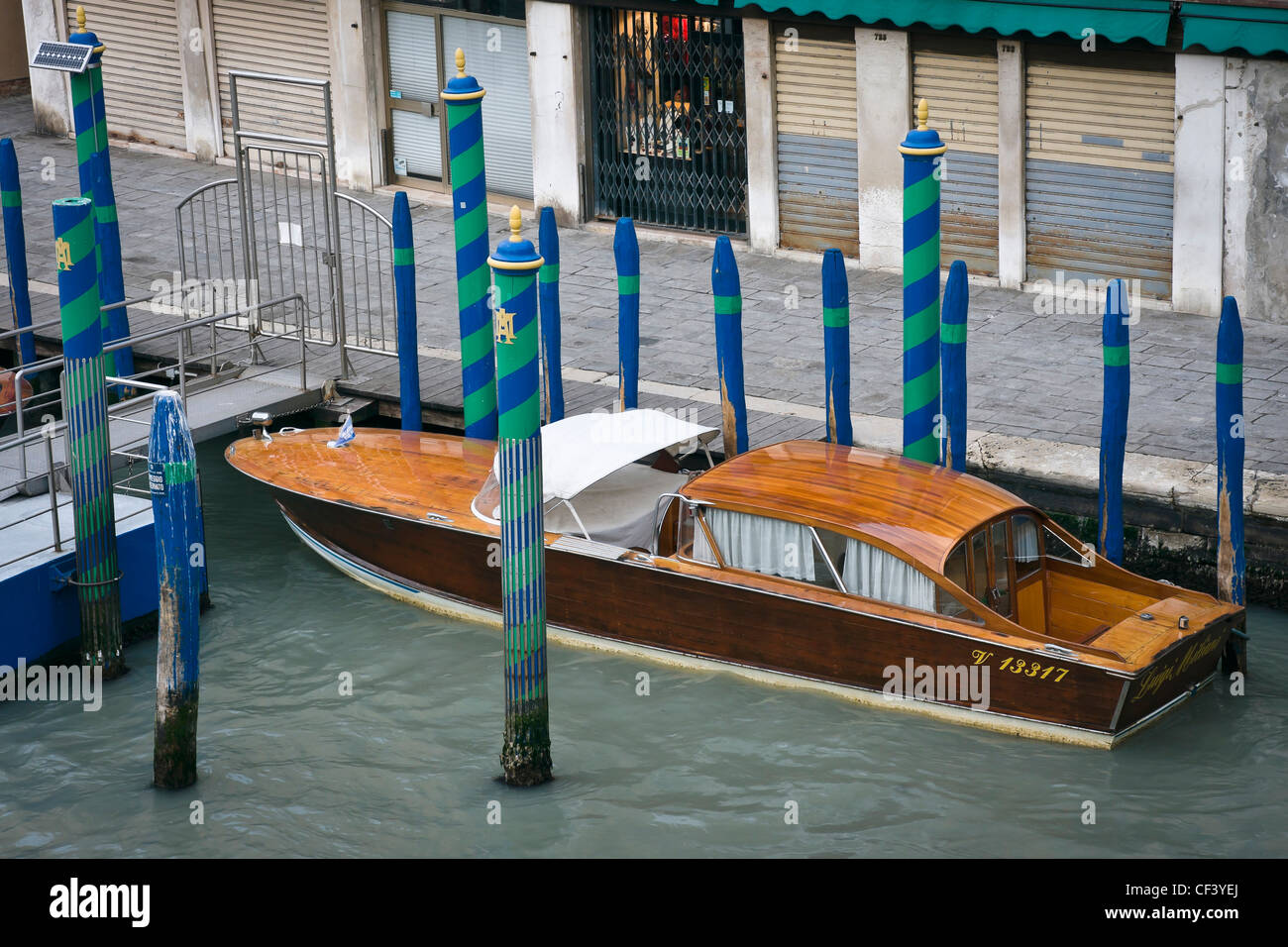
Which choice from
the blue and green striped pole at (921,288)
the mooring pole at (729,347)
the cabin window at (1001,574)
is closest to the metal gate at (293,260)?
the mooring pole at (729,347)

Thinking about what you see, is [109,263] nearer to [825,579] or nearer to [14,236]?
[14,236]

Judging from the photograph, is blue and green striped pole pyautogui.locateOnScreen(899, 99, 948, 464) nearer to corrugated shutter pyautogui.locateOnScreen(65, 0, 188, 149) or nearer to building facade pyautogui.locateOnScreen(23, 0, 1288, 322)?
building facade pyautogui.locateOnScreen(23, 0, 1288, 322)

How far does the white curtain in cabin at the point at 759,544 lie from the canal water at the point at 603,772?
725 mm

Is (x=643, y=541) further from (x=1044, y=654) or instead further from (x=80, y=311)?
(x=80, y=311)

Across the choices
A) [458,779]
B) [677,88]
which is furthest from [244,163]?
[458,779]

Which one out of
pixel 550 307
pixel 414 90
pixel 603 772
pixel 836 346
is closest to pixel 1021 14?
pixel 836 346

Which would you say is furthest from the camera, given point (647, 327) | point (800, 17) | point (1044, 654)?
point (800, 17)

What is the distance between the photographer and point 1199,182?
13.8 metres

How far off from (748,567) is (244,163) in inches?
206

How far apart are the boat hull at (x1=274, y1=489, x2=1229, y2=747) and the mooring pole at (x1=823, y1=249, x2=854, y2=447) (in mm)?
1557

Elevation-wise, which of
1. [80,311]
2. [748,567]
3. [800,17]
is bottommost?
[748,567]

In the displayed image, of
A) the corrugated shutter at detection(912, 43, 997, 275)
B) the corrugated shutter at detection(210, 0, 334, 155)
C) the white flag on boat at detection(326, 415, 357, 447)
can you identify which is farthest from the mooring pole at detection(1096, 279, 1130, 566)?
the corrugated shutter at detection(210, 0, 334, 155)

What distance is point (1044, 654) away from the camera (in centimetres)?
948

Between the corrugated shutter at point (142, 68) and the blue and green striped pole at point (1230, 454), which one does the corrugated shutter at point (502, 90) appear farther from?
the blue and green striped pole at point (1230, 454)
